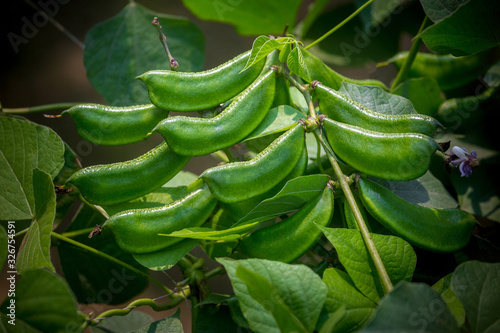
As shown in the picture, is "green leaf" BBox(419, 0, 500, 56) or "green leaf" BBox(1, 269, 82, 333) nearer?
"green leaf" BBox(1, 269, 82, 333)

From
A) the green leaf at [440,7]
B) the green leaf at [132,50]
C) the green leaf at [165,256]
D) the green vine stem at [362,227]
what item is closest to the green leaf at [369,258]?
the green vine stem at [362,227]

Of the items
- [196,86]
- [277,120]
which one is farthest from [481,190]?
[196,86]

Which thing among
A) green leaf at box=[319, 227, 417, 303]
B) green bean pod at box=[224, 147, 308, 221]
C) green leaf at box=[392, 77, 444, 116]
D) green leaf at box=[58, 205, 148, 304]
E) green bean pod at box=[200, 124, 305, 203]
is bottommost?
green leaf at box=[58, 205, 148, 304]

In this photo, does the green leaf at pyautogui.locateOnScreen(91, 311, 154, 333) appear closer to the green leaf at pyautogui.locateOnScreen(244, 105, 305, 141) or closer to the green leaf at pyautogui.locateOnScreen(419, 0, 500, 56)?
the green leaf at pyautogui.locateOnScreen(244, 105, 305, 141)

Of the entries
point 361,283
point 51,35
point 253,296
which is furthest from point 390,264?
point 51,35

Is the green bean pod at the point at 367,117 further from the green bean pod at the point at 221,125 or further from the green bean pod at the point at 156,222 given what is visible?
the green bean pod at the point at 156,222

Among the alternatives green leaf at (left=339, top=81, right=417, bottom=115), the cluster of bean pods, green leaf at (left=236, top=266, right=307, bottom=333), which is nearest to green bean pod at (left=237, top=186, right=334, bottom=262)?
the cluster of bean pods

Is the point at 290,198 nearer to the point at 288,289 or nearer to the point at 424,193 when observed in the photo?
the point at 288,289

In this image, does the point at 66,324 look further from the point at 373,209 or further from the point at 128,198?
the point at 373,209
